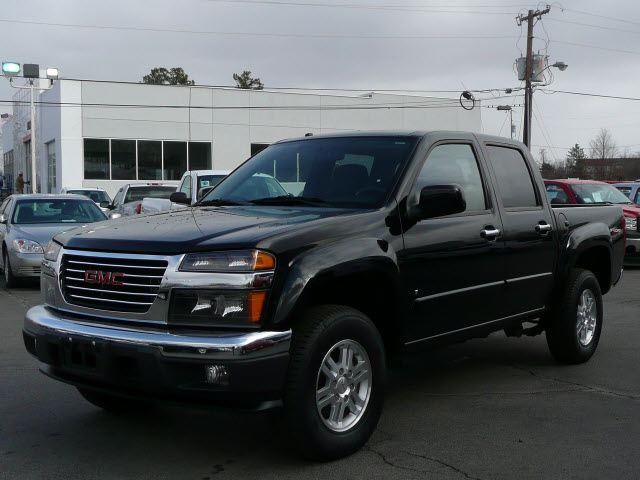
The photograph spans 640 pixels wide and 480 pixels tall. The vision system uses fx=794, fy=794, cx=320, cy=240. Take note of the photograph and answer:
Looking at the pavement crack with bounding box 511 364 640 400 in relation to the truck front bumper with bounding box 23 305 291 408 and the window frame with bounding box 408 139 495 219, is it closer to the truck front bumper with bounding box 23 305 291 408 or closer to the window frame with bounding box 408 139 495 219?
the window frame with bounding box 408 139 495 219

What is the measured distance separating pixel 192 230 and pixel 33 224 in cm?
924

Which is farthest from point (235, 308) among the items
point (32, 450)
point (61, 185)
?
point (61, 185)

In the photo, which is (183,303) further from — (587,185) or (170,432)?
(587,185)

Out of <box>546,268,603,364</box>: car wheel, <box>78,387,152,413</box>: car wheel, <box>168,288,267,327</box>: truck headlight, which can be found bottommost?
<box>78,387,152,413</box>: car wheel

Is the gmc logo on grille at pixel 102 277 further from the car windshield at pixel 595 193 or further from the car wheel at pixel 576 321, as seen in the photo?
the car windshield at pixel 595 193

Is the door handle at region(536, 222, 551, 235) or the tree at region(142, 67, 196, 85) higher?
the tree at region(142, 67, 196, 85)

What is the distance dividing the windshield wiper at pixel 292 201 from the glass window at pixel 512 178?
156 cm

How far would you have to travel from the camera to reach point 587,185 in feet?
50.4

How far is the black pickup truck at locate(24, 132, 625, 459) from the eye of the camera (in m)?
3.92

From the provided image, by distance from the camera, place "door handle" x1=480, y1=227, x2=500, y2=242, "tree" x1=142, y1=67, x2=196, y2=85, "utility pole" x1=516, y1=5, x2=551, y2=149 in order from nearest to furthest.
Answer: "door handle" x1=480, y1=227, x2=500, y2=242
"utility pole" x1=516, y1=5, x2=551, y2=149
"tree" x1=142, y1=67, x2=196, y2=85

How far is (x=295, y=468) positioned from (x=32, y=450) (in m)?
1.56

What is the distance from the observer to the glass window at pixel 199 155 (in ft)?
133

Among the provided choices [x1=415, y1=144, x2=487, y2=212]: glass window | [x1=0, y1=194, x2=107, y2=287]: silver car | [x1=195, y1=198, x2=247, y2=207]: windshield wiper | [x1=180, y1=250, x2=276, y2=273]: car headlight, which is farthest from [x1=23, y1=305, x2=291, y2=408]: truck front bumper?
[x1=0, y1=194, x2=107, y2=287]: silver car

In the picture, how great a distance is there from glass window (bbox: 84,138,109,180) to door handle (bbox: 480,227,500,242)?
35.5 m
